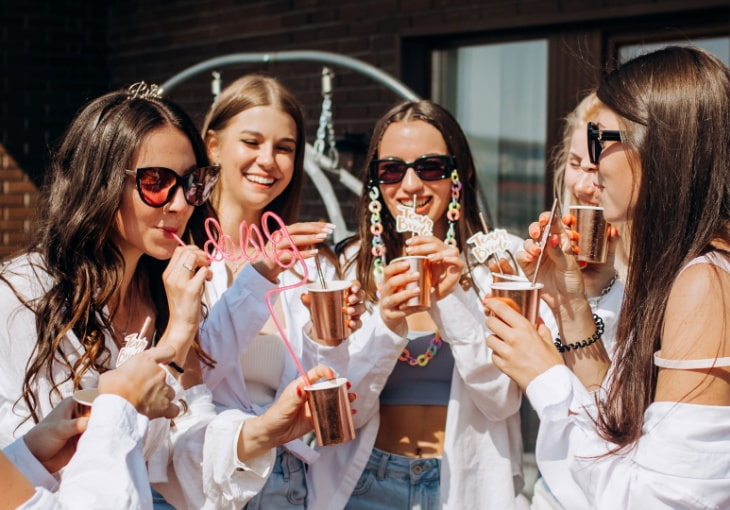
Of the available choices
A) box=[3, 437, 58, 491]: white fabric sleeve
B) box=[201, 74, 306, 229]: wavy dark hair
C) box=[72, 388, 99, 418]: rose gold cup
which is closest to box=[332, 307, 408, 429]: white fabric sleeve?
box=[201, 74, 306, 229]: wavy dark hair

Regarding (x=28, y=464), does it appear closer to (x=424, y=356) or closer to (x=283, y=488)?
(x=283, y=488)

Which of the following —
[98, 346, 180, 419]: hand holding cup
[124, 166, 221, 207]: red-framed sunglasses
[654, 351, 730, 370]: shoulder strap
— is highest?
[124, 166, 221, 207]: red-framed sunglasses

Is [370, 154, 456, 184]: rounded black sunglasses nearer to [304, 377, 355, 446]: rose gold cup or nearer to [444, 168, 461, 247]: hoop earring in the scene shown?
[444, 168, 461, 247]: hoop earring

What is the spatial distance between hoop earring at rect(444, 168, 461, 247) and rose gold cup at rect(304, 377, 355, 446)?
116 centimetres

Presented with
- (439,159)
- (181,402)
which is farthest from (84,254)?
(439,159)

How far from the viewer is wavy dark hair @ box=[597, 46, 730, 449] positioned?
2045mm

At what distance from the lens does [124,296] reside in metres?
2.74

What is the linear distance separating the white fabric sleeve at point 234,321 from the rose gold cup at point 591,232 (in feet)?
3.48

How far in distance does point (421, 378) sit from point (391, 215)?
2.25 feet

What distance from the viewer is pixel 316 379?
2355mm

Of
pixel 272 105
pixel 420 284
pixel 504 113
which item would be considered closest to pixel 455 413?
pixel 420 284

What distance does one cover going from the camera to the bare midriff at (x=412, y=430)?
303 centimetres

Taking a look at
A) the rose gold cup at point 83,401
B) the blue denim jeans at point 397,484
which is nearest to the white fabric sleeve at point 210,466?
the rose gold cup at point 83,401

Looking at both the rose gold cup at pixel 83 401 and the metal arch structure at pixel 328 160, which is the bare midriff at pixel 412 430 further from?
the metal arch structure at pixel 328 160
